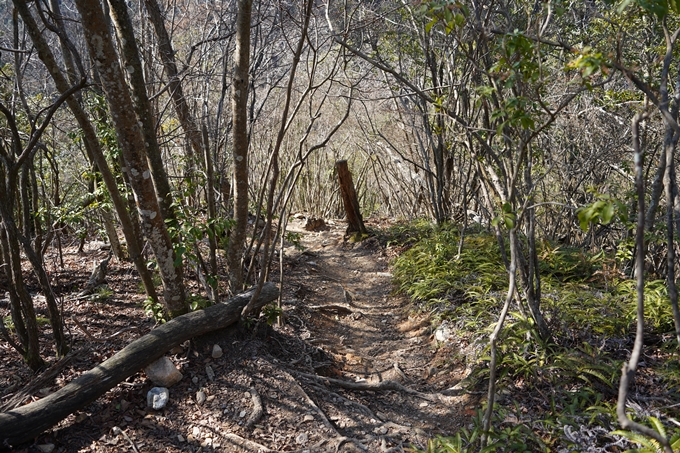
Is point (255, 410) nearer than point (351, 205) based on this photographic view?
Yes

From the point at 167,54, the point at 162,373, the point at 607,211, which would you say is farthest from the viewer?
the point at 167,54

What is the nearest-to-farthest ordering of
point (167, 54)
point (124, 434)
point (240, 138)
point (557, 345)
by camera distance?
point (124, 434), point (240, 138), point (557, 345), point (167, 54)

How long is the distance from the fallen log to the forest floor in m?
0.17

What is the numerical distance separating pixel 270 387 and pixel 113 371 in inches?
44.1

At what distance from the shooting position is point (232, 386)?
350 cm

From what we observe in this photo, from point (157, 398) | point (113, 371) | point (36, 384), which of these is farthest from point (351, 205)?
point (36, 384)

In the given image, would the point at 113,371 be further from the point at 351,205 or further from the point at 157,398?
the point at 351,205

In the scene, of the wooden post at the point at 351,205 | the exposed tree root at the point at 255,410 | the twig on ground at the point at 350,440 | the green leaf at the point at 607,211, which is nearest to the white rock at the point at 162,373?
the exposed tree root at the point at 255,410

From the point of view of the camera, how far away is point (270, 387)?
353cm

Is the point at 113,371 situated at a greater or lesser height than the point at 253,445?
greater

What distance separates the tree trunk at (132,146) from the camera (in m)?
2.93

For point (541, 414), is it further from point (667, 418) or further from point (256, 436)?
point (256, 436)

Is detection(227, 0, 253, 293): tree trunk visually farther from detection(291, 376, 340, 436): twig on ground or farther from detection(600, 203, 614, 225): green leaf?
detection(600, 203, 614, 225): green leaf

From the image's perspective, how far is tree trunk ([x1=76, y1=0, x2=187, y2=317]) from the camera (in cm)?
293
